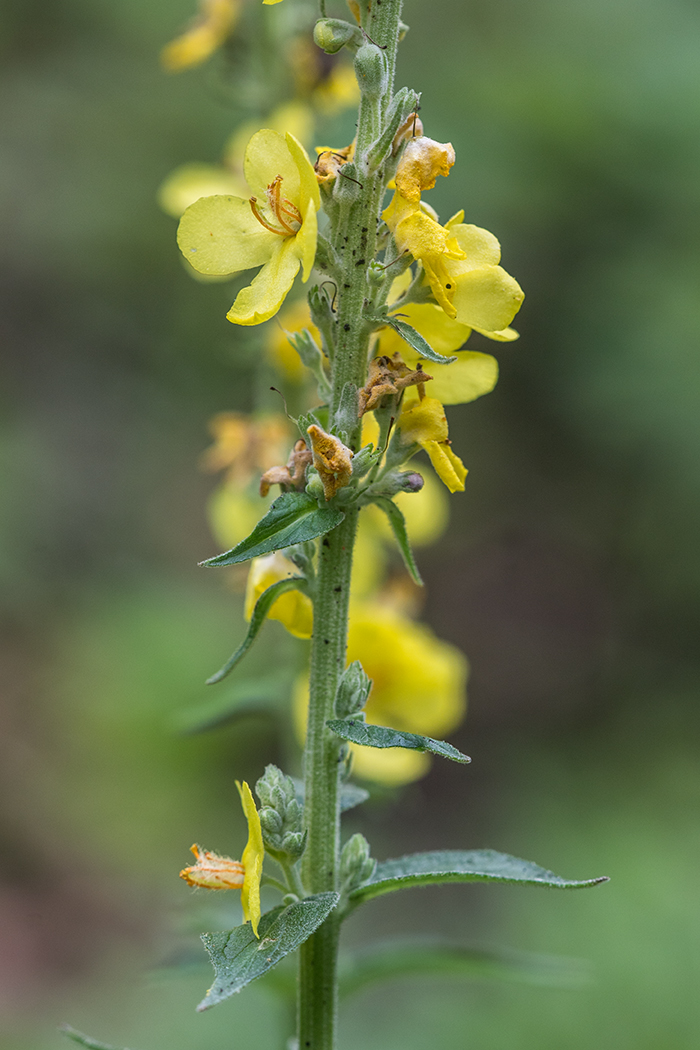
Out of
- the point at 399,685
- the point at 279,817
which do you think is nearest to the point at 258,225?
the point at 279,817

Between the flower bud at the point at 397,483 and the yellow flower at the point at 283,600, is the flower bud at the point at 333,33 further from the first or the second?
the yellow flower at the point at 283,600

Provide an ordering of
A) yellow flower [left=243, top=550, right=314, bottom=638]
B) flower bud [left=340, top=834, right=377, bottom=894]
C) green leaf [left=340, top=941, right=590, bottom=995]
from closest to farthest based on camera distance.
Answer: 1. flower bud [left=340, top=834, right=377, bottom=894]
2. yellow flower [left=243, top=550, right=314, bottom=638]
3. green leaf [left=340, top=941, right=590, bottom=995]

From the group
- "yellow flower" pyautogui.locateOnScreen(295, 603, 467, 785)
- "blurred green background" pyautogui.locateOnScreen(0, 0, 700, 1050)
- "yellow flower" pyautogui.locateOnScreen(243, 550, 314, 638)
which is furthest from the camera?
"blurred green background" pyautogui.locateOnScreen(0, 0, 700, 1050)

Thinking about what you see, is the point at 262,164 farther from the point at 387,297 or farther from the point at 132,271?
the point at 132,271

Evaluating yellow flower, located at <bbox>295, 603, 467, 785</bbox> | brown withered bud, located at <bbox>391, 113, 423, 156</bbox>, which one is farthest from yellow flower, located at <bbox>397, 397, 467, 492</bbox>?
yellow flower, located at <bbox>295, 603, 467, 785</bbox>

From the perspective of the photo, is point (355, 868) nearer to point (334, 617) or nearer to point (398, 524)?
point (334, 617)

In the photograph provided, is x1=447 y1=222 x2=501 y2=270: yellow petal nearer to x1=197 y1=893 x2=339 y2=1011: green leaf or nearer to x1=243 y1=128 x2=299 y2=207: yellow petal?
x1=243 y1=128 x2=299 y2=207: yellow petal
